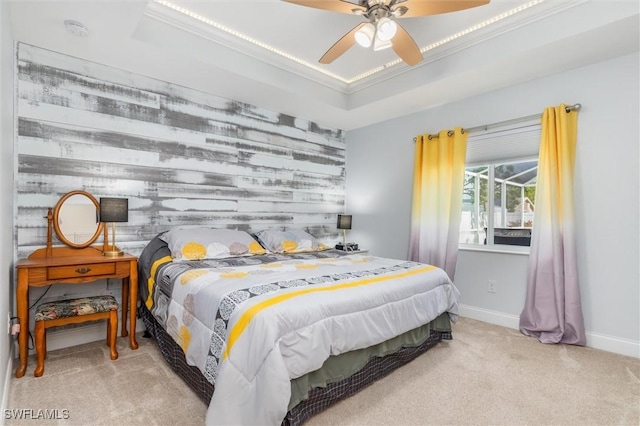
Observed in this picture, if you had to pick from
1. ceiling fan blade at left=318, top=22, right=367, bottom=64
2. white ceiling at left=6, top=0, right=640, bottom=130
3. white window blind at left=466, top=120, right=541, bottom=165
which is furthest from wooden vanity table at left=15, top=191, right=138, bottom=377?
white window blind at left=466, top=120, right=541, bottom=165

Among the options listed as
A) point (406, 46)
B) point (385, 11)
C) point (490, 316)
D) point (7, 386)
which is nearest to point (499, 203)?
point (490, 316)

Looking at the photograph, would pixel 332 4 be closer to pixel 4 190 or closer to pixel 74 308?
pixel 4 190

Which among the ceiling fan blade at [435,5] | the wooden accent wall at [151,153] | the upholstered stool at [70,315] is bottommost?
the upholstered stool at [70,315]

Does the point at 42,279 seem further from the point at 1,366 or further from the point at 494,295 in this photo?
the point at 494,295

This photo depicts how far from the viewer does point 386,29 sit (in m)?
2.07

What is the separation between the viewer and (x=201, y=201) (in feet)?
11.3

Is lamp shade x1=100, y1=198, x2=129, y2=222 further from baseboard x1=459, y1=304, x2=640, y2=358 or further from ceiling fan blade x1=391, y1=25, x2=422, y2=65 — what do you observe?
baseboard x1=459, y1=304, x2=640, y2=358

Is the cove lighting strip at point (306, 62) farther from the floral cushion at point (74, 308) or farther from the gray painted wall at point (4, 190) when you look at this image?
the floral cushion at point (74, 308)

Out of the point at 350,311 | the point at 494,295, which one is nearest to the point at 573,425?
the point at 350,311

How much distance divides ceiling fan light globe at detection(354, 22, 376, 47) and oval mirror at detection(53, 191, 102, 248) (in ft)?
8.10

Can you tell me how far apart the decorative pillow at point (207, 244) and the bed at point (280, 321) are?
0.01m

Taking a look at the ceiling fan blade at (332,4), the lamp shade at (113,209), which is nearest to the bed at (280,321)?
the lamp shade at (113,209)

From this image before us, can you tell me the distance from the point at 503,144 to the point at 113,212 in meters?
3.70

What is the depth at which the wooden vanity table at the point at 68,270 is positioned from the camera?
2.14 meters
